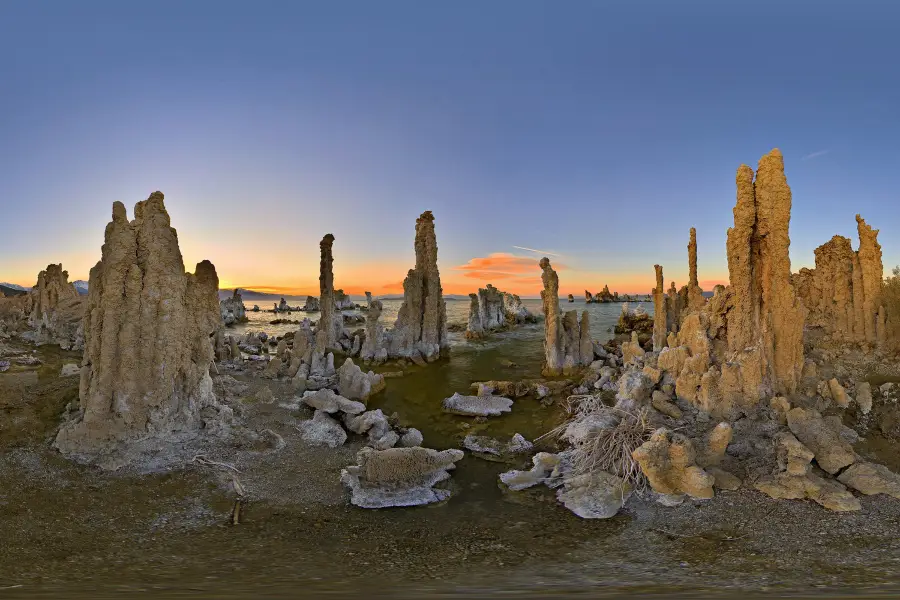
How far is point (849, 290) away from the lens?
25.8 meters

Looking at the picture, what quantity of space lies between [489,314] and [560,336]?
91.6 ft

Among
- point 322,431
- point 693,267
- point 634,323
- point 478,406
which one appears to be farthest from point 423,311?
point 634,323

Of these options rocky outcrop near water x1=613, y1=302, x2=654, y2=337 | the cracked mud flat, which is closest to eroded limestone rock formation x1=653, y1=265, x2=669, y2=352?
the cracked mud flat

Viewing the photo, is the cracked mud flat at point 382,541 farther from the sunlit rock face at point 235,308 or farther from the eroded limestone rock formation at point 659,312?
the sunlit rock face at point 235,308

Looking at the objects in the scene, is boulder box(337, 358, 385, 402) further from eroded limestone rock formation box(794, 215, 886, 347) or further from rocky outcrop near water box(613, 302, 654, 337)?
rocky outcrop near water box(613, 302, 654, 337)

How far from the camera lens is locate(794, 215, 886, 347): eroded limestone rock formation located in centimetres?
2477

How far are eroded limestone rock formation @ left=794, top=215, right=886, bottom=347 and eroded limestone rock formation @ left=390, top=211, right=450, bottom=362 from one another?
80.6ft

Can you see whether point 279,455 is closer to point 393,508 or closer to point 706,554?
point 393,508

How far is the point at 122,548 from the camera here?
820 cm

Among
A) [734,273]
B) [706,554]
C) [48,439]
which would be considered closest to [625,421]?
[706,554]

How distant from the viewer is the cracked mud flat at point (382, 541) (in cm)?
690

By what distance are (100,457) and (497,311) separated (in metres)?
48.4

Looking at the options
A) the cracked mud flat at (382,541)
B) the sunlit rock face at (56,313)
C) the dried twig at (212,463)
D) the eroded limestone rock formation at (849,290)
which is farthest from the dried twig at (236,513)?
the sunlit rock face at (56,313)

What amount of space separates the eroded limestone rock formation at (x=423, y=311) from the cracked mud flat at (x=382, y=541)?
66.6ft
